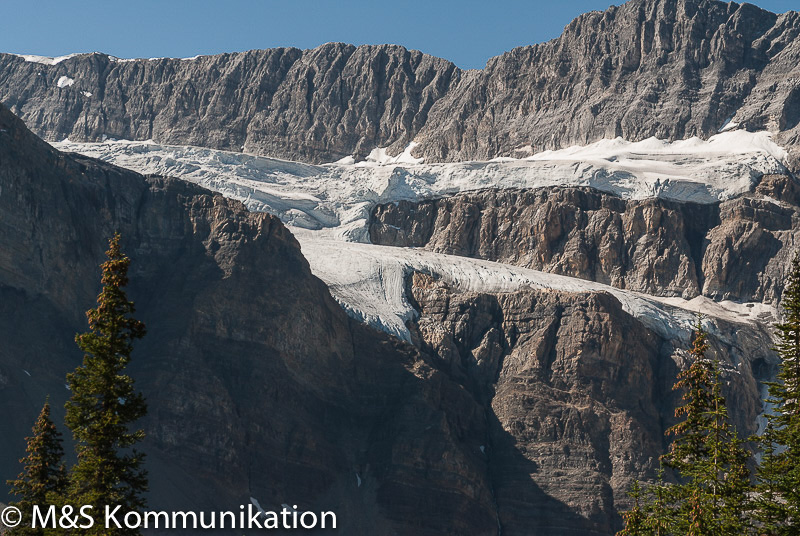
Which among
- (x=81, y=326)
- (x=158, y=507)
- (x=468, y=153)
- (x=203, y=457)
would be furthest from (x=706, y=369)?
(x=468, y=153)

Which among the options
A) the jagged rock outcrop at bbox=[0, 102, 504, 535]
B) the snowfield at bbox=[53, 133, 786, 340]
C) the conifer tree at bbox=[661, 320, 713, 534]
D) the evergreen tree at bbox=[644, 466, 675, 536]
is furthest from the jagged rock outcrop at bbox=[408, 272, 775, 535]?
the conifer tree at bbox=[661, 320, 713, 534]

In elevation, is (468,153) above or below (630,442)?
above

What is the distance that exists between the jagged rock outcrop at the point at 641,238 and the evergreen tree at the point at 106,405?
125 meters

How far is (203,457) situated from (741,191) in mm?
88837

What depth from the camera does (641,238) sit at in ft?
522

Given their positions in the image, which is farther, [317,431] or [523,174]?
[523,174]

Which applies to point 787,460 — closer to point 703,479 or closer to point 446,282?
point 703,479

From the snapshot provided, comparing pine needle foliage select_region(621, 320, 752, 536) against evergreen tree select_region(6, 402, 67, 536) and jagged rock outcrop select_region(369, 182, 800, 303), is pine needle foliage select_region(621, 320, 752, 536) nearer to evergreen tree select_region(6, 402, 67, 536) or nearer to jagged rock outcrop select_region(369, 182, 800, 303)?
evergreen tree select_region(6, 402, 67, 536)

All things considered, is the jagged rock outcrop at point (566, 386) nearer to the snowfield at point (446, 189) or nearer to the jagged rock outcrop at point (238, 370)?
the jagged rock outcrop at point (238, 370)

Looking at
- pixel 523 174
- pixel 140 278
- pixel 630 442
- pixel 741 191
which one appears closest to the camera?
pixel 630 442

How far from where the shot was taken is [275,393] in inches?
4717

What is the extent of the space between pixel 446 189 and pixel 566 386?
63152 mm

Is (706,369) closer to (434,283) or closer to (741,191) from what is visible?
(434,283)

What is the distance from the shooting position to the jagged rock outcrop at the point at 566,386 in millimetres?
116625
